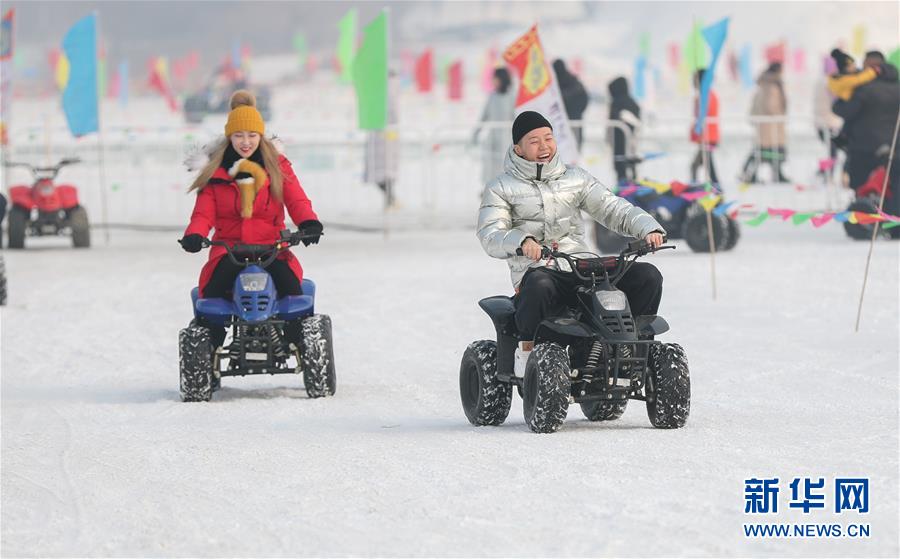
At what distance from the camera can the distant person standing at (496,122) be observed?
20.6m

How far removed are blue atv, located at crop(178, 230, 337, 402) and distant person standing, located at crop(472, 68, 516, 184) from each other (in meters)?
11.7

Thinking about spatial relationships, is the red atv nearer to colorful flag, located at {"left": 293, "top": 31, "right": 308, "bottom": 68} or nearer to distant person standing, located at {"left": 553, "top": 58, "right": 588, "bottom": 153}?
distant person standing, located at {"left": 553, "top": 58, "right": 588, "bottom": 153}

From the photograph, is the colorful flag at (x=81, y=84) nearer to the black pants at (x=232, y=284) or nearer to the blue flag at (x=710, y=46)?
the blue flag at (x=710, y=46)

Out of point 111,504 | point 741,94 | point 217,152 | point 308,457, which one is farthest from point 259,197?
point 741,94

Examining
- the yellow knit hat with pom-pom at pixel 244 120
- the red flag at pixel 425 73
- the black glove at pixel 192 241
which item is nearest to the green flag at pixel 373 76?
the yellow knit hat with pom-pom at pixel 244 120

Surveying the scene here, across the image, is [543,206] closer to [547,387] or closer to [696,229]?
[547,387]

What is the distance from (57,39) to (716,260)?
91.6 m

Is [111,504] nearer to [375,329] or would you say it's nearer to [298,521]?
[298,521]

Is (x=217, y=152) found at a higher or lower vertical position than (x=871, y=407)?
higher

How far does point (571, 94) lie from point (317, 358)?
1213cm

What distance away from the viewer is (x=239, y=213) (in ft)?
29.4

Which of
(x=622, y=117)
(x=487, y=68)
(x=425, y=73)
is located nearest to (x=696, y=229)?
(x=622, y=117)

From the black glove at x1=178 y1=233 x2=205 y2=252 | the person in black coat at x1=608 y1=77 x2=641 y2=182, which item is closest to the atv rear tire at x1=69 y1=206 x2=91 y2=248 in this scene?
the person in black coat at x1=608 y1=77 x2=641 y2=182

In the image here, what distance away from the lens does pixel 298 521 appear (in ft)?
18.4
